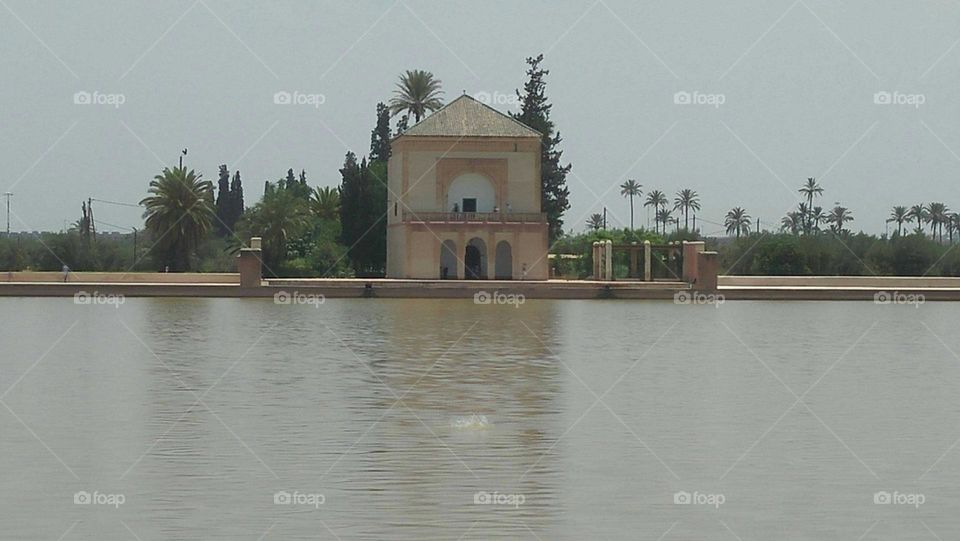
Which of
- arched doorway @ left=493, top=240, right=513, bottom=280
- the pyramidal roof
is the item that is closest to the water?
arched doorway @ left=493, top=240, right=513, bottom=280

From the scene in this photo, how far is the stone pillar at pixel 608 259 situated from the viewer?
47.0 metres

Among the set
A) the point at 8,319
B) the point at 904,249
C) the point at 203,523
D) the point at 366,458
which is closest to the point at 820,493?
the point at 366,458

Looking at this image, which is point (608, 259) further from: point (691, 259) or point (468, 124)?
point (468, 124)

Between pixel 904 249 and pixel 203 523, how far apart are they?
2156 inches

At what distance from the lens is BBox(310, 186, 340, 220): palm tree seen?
6475 centimetres

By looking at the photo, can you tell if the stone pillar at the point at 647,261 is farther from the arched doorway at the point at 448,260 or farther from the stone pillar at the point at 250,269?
the stone pillar at the point at 250,269

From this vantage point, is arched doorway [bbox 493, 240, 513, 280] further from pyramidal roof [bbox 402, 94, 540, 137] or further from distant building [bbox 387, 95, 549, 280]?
pyramidal roof [bbox 402, 94, 540, 137]

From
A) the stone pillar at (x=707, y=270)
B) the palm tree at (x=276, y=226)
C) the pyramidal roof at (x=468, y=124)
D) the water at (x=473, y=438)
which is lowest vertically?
the water at (x=473, y=438)

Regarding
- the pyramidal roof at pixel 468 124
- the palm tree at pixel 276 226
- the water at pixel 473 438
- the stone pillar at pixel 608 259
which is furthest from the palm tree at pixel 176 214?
the water at pixel 473 438

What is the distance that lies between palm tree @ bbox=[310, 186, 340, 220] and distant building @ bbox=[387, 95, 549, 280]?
51.7ft

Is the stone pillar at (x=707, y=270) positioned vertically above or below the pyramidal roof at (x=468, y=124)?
below

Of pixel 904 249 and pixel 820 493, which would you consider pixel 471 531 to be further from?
pixel 904 249

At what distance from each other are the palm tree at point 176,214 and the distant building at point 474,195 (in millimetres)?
7844

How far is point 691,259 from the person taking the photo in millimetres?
45875
